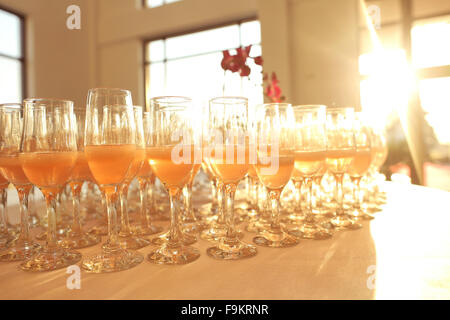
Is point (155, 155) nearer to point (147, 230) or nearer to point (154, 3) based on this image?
point (147, 230)

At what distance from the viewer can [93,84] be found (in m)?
8.49

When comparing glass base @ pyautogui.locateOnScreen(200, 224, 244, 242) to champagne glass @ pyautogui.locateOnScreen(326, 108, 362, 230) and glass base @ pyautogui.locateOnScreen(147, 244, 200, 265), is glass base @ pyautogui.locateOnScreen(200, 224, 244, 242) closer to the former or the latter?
glass base @ pyautogui.locateOnScreen(147, 244, 200, 265)

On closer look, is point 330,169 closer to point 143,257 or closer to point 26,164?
point 143,257

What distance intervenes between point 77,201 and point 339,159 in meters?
0.93

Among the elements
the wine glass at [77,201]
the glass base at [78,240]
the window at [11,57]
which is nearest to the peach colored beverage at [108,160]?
the wine glass at [77,201]

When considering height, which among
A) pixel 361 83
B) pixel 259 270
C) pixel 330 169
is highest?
pixel 361 83

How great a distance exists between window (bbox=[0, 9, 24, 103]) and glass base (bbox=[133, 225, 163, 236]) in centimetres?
641

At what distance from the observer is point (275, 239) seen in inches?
37.2

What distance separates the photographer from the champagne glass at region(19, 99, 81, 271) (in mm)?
840

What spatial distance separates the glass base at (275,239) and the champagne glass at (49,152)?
49 centimetres

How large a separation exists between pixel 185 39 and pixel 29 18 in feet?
10.7

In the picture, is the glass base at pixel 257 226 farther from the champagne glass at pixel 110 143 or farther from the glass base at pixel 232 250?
the champagne glass at pixel 110 143

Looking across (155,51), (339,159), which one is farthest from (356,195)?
(155,51)

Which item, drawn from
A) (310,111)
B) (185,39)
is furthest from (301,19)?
(310,111)
